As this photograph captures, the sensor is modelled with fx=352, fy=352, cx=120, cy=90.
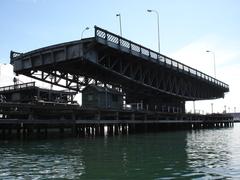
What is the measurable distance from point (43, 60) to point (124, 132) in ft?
50.0

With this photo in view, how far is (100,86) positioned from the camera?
53281 mm

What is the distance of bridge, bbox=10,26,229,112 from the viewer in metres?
45.5

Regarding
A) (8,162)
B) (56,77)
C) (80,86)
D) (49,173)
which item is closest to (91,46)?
(56,77)

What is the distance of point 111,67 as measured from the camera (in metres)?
49.2

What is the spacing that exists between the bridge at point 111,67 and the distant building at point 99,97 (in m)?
2.71

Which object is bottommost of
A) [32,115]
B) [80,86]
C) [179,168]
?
[179,168]

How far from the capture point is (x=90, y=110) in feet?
138

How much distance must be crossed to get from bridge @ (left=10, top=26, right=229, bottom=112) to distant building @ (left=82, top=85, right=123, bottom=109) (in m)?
2.71

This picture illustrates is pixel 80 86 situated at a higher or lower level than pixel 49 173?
higher

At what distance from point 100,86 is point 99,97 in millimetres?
2390

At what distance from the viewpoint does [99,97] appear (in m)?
51.5

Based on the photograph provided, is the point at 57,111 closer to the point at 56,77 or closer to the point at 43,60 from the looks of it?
the point at 43,60

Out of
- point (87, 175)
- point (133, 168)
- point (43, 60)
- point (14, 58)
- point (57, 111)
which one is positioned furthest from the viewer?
point (14, 58)

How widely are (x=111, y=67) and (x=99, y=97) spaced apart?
5.18m
